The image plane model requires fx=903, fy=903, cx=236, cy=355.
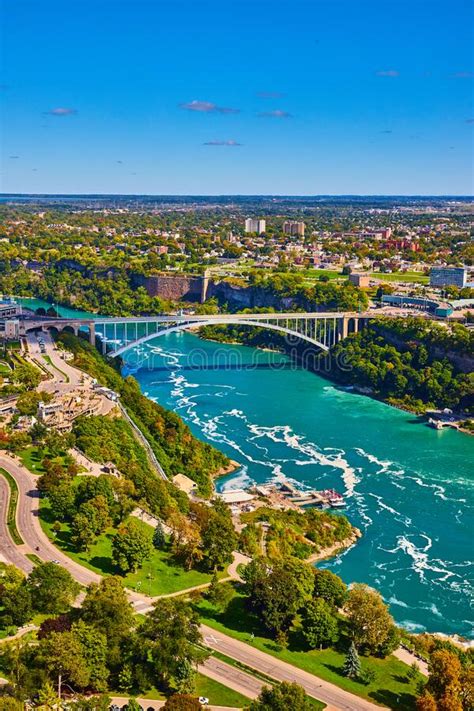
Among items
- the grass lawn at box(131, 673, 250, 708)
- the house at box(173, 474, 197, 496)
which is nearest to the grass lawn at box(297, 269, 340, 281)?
the house at box(173, 474, 197, 496)

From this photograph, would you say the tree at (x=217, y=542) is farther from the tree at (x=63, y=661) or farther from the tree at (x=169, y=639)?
the tree at (x=63, y=661)

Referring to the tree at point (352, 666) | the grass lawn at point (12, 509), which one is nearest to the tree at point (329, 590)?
the tree at point (352, 666)

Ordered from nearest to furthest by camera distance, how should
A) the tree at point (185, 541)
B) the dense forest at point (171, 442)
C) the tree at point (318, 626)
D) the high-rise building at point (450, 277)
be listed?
the tree at point (318, 626) < the tree at point (185, 541) < the dense forest at point (171, 442) < the high-rise building at point (450, 277)

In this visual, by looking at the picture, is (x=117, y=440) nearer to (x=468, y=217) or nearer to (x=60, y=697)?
(x=60, y=697)

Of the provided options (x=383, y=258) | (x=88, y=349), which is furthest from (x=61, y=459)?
(x=383, y=258)

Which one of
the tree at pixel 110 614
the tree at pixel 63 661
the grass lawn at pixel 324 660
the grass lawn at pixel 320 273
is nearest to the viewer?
the tree at pixel 63 661

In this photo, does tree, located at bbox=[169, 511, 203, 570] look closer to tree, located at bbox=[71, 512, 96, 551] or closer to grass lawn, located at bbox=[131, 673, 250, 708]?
tree, located at bbox=[71, 512, 96, 551]

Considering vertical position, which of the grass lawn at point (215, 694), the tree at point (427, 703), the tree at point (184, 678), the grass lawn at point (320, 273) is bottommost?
the grass lawn at point (215, 694)

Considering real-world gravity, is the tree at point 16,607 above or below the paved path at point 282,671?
above

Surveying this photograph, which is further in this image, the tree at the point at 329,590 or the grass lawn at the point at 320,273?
the grass lawn at the point at 320,273
